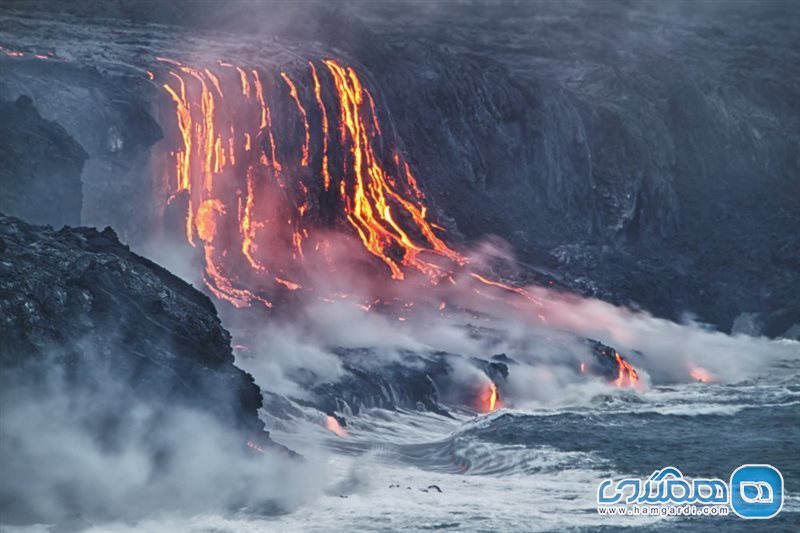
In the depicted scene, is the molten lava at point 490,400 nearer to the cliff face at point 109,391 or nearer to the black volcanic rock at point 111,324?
the cliff face at point 109,391

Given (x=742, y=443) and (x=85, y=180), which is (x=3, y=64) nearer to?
(x=85, y=180)

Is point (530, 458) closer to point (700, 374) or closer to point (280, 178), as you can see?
point (700, 374)

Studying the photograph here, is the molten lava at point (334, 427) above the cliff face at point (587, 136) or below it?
below

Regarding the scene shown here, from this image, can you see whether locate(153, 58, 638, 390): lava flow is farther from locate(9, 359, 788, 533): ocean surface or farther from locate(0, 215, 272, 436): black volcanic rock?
locate(0, 215, 272, 436): black volcanic rock

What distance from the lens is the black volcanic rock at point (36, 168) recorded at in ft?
137

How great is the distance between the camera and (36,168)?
43.0m

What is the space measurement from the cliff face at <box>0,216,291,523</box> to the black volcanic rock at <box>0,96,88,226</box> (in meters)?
8.79

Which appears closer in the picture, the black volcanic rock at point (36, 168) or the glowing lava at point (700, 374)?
the black volcanic rock at point (36, 168)

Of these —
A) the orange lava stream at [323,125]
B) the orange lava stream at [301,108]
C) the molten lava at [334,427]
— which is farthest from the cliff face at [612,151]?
the molten lava at [334,427]

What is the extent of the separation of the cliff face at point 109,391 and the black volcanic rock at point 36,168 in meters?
8.79

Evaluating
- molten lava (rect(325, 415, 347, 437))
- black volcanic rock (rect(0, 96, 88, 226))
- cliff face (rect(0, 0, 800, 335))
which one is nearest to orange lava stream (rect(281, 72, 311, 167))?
cliff face (rect(0, 0, 800, 335))

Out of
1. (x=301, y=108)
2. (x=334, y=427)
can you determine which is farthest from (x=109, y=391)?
(x=301, y=108)

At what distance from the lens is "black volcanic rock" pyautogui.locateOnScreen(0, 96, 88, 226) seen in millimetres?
41812

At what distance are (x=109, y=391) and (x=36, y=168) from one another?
15815 mm
